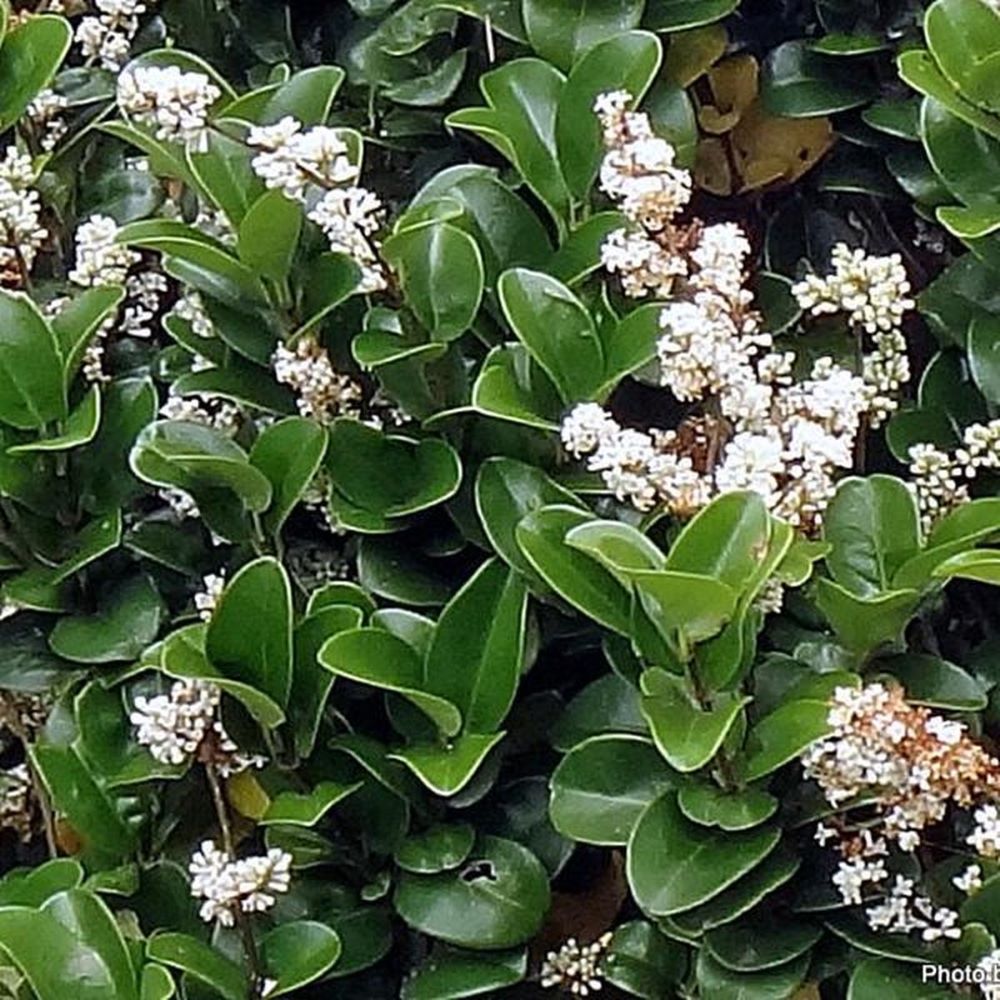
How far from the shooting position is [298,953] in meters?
1.09

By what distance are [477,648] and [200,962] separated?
244 mm

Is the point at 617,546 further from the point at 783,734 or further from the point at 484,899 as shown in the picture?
the point at 484,899

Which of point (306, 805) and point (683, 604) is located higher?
point (683, 604)

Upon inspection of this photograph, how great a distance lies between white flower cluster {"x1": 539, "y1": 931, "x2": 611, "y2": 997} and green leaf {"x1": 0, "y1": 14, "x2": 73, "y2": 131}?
685mm

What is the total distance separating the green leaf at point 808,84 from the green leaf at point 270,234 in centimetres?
40

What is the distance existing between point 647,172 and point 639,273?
61 mm

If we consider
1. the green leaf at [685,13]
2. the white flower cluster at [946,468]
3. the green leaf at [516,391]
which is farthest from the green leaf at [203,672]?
the green leaf at [685,13]

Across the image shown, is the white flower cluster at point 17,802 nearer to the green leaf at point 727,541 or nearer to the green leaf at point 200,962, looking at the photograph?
the green leaf at point 200,962

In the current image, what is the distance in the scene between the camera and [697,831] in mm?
1042

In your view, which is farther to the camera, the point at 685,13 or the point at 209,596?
the point at 685,13

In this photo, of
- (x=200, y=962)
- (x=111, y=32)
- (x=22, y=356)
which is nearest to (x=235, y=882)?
(x=200, y=962)

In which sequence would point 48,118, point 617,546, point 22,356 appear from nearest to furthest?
point 617,546
point 22,356
point 48,118

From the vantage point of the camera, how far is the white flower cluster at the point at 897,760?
979 mm

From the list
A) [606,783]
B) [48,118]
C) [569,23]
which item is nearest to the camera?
[606,783]
